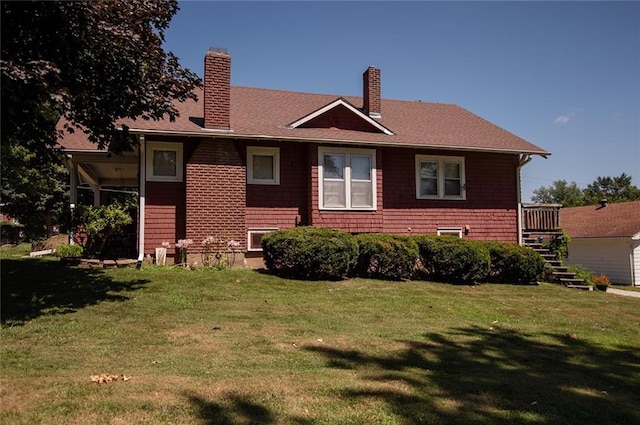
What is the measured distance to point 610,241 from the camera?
2738cm

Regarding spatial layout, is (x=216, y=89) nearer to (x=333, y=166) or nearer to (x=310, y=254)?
(x=333, y=166)

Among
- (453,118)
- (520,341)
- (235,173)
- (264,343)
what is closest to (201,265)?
(235,173)

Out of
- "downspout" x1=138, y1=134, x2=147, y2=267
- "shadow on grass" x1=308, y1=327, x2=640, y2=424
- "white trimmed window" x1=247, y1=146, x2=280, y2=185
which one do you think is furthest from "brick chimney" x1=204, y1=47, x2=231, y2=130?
"shadow on grass" x1=308, y1=327, x2=640, y2=424

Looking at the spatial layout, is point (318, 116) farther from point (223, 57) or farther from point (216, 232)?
point (216, 232)

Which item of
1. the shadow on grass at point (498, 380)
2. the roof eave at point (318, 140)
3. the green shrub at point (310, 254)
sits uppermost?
the roof eave at point (318, 140)

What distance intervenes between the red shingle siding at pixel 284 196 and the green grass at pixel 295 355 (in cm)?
403

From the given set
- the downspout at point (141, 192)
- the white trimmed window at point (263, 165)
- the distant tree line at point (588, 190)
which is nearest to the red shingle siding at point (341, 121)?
the white trimmed window at point (263, 165)

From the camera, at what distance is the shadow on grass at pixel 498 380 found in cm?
427

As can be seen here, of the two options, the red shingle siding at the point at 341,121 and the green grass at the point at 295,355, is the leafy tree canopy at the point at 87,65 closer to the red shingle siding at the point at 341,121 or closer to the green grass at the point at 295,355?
the green grass at the point at 295,355

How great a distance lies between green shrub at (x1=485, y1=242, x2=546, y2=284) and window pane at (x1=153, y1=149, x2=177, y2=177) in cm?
934

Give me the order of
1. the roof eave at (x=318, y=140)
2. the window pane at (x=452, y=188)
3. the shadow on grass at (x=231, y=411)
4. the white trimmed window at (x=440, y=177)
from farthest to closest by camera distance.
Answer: the window pane at (x=452, y=188)
the white trimmed window at (x=440, y=177)
the roof eave at (x=318, y=140)
the shadow on grass at (x=231, y=411)

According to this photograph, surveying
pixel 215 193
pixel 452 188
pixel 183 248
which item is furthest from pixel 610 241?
pixel 183 248

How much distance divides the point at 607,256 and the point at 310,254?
23.3 metres

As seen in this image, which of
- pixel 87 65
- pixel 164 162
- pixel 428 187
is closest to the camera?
pixel 87 65
